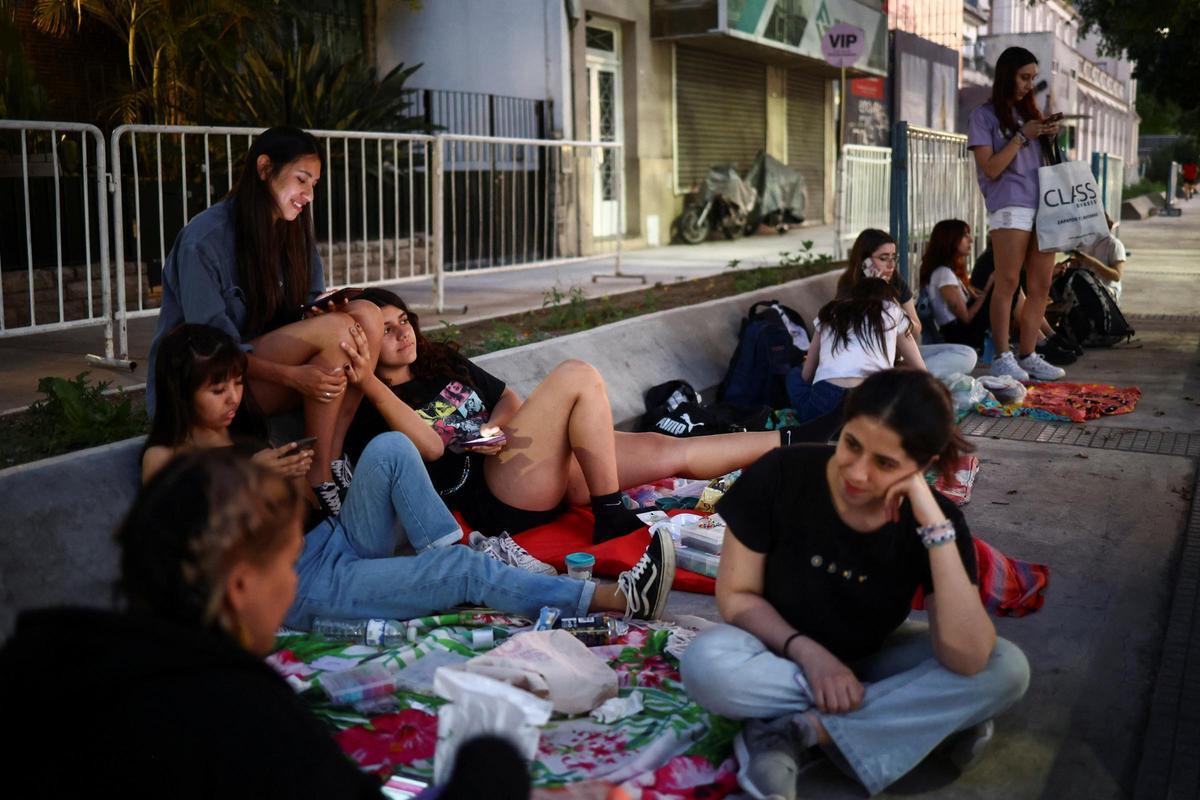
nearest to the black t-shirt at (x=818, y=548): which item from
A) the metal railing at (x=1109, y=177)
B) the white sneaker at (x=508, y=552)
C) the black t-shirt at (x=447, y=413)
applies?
the white sneaker at (x=508, y=552)

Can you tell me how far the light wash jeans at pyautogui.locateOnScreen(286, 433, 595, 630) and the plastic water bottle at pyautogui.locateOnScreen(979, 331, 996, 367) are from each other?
5624 mm

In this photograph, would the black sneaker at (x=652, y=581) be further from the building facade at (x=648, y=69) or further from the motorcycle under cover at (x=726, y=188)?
the motorcycle under cover at (x=726, y=188)

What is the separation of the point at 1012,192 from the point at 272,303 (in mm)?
5305

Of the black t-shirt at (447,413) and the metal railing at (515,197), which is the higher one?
the metal railing at (515,197)

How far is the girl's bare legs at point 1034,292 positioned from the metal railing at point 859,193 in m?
3.89

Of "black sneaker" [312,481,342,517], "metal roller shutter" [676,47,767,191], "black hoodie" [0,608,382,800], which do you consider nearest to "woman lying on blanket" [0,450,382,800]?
"black hoodie" [0,608,382,800]

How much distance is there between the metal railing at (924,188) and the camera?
981cm

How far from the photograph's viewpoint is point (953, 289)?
350 inches

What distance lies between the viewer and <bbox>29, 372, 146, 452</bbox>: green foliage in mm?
4469

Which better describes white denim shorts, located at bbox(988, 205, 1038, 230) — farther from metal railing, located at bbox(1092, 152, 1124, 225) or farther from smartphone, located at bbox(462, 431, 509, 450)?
A: metal railing, located at bbox(1092, 152, 1124, 225)

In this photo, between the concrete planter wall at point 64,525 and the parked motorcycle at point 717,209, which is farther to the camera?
the parked motorcycle at point 717,209

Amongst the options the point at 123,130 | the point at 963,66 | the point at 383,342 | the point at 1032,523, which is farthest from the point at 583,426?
the point at 963,66

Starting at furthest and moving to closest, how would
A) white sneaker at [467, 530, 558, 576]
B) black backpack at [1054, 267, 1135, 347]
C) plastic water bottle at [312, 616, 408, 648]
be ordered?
black backpack at [1054, 267, 1135, 347]
white sneaker at [467, 530, 558, 576]
plastic water bottle at [312, 616, 408, 648]

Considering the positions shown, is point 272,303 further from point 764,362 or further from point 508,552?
point 764,362
